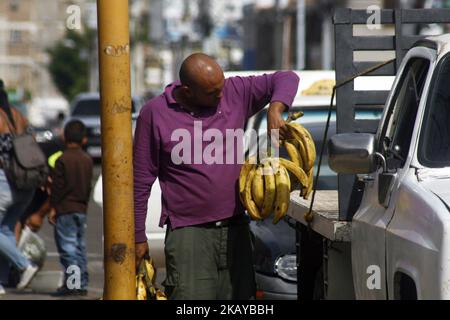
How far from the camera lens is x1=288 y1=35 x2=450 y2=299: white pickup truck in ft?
15.7

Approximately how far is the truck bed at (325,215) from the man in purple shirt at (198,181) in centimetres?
44

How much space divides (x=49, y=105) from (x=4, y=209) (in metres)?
103

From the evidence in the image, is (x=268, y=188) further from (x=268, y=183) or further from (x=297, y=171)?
(x=297, y=171)

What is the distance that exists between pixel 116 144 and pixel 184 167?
128cm

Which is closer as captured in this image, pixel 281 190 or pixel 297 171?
pixel 281 190

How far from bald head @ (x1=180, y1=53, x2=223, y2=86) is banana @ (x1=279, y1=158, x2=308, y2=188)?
1.85 ft

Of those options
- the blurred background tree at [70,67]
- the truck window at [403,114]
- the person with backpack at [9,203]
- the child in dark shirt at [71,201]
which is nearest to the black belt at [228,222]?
the truck window at [403,114]

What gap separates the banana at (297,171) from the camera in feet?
20.8

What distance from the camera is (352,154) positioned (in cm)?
548

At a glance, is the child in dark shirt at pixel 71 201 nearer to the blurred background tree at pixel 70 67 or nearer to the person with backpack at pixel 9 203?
the person with backpack at pixel 9 203

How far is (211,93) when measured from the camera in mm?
6164

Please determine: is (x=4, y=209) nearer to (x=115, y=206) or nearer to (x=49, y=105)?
(x=115, y=206)

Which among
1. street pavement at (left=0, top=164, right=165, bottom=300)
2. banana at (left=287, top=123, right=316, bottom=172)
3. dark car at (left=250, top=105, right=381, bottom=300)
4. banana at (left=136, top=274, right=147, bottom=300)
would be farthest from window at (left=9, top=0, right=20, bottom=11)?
banana at (left=136, top=274, right=147, bottom=300)

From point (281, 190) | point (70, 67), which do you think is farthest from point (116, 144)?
point (70, 67)
